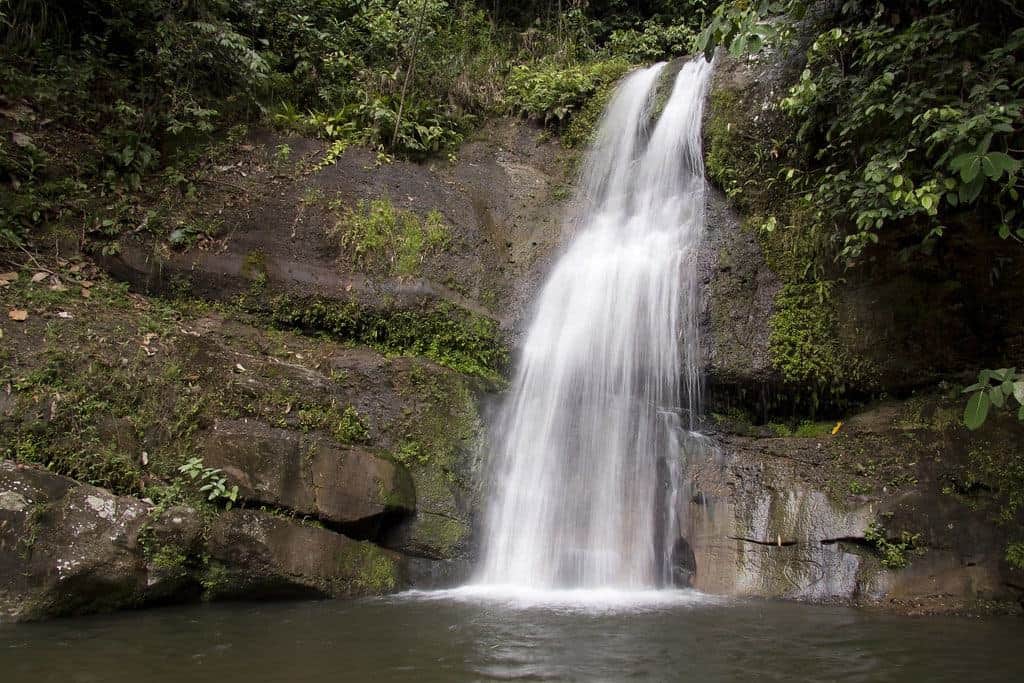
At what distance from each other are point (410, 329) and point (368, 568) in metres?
3.00

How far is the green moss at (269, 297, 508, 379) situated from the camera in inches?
311

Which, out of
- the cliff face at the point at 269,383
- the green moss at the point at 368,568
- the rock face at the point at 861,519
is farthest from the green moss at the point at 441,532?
the rock face at the point at 861,519

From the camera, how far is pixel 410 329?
803cm

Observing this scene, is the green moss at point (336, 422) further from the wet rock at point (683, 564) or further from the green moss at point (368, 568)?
the wet rock at point (683, 564)

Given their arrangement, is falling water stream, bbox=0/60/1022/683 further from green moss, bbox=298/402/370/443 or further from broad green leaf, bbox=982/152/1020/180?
broad green leaf, bbox=982/152/1020/180

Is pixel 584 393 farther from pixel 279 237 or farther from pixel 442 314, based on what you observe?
pixel 279 237

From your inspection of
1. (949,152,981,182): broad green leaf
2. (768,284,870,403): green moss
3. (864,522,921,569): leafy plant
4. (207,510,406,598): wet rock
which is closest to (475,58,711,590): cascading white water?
(768,284,870,403): green moss

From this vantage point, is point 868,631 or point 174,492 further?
point 174,492

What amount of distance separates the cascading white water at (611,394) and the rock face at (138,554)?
166cm

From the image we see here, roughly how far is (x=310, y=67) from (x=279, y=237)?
3883 mm

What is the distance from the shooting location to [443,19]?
1227 cm

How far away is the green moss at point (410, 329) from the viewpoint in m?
7.89

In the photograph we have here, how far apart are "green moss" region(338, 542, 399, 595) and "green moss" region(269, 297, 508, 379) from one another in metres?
2.42

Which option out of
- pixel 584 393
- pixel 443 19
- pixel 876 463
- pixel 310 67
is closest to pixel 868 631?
pixel 876 463
